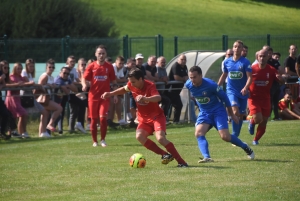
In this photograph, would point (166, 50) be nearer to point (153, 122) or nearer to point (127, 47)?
point (127, 47)

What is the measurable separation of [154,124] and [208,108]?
1037mm

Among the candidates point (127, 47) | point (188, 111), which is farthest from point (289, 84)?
point (127, 47)

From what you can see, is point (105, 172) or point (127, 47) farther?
point (127, 47)

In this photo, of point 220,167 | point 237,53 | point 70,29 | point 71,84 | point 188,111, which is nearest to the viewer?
point 220,167

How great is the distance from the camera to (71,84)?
18.6 metres

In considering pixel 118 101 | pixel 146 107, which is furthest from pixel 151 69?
pixel 146 107

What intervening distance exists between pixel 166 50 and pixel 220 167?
17.0m

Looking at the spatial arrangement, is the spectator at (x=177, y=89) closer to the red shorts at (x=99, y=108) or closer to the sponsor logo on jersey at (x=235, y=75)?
the red shorts at (x=99, y=108)

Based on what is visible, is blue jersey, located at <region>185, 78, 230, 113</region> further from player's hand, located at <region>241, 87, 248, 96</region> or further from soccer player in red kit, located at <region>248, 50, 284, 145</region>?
soccer player in red kit, located at <region>248, 50, 284, 145</region>

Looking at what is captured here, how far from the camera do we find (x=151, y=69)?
20.2 metres

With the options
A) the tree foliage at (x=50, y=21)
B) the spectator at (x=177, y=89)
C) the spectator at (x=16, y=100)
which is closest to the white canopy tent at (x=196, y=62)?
the spectator at (x=177, y=89)

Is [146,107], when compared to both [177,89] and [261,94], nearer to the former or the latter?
[261,94]

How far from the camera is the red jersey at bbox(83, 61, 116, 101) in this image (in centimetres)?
1521

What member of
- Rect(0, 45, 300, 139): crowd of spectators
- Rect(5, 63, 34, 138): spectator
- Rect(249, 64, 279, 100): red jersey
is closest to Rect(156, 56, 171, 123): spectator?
Rect(0, 45, 300, 139): crowd of spectators
